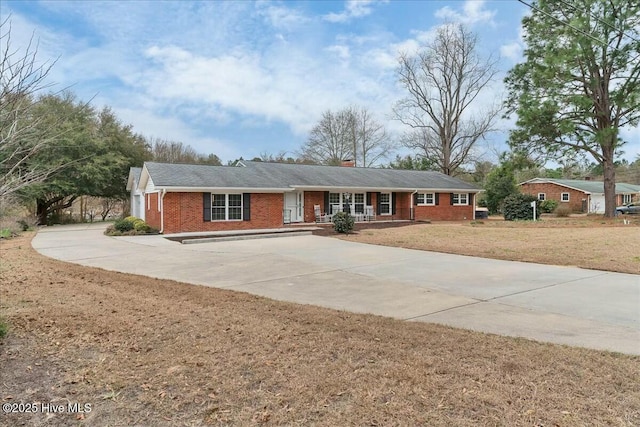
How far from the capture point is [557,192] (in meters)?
41.7

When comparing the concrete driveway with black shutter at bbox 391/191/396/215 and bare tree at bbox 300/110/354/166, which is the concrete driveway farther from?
bare tree at bbox 300/110/354/166

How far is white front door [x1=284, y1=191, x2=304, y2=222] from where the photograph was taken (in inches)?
890

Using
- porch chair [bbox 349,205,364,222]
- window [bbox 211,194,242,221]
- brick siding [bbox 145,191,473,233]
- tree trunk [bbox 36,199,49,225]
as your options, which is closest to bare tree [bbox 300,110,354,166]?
brick siding [bbox 145,191,473,233]

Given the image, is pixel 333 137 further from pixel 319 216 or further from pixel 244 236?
pixel 244 236

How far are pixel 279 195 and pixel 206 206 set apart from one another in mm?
3899

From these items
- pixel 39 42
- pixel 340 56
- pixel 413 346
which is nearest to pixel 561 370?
pixel 413 346

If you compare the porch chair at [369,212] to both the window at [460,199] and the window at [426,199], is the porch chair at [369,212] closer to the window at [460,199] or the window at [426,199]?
the window at [426,199]

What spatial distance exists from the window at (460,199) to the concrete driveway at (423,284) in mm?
17149

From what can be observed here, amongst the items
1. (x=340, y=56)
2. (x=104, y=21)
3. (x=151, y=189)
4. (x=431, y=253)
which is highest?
(x=340, y=56)

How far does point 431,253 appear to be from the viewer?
40.3 ft

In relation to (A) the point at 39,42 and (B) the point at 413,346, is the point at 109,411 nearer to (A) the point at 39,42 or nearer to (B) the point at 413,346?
(B) the point at 413,346

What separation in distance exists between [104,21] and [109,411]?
6632 millimetres

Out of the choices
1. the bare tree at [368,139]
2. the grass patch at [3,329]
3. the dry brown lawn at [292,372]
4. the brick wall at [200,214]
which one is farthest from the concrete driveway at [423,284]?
the bare tree at [368,139]

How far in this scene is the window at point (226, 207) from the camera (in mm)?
19297
